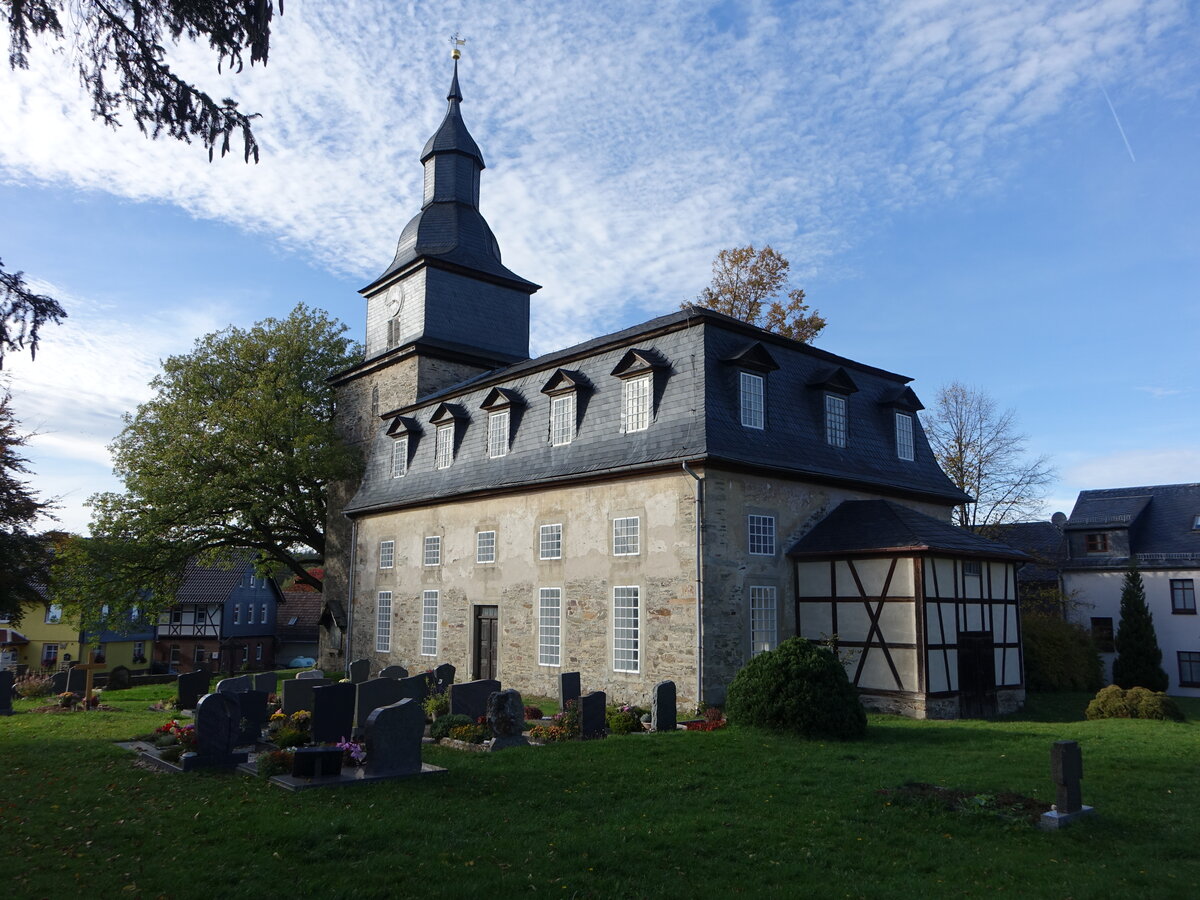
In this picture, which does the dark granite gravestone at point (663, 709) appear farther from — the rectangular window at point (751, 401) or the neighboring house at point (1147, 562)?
the neighboring house at point (1147, 562)

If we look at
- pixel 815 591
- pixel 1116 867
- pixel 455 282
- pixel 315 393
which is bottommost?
pixel 1116 867

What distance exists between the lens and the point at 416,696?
643 inches

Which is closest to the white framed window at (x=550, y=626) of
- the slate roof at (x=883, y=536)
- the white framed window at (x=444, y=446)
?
the slate roof at (x=883, y=536)

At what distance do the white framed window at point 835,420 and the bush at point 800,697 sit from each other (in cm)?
869

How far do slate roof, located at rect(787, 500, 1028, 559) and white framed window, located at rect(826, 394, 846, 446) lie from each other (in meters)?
1.83

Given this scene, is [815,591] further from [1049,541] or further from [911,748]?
[1049,541]

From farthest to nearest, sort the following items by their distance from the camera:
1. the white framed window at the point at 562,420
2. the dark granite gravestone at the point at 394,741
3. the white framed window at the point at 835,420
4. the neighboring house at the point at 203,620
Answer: the neighboring house at the point at 203,620
the white framed window at the point at 562,420
the white framed window at the point at 835,420
the dark granite gravestone at the point at 394,741

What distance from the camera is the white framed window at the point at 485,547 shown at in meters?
24.2

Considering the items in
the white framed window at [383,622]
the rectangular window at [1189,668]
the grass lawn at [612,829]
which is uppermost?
the white framed window at [383,622]

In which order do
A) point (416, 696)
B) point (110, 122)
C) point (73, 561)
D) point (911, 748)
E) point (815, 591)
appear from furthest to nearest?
point (73, 561) < point (815, 591) < point (416, 696) < point (911, 748) < point (110, 122)

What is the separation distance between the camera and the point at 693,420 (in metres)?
19.4

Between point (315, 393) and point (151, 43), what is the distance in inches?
1219

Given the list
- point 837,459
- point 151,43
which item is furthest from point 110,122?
point 837,459

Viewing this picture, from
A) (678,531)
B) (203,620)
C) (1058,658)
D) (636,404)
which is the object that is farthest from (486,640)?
(203,620)
